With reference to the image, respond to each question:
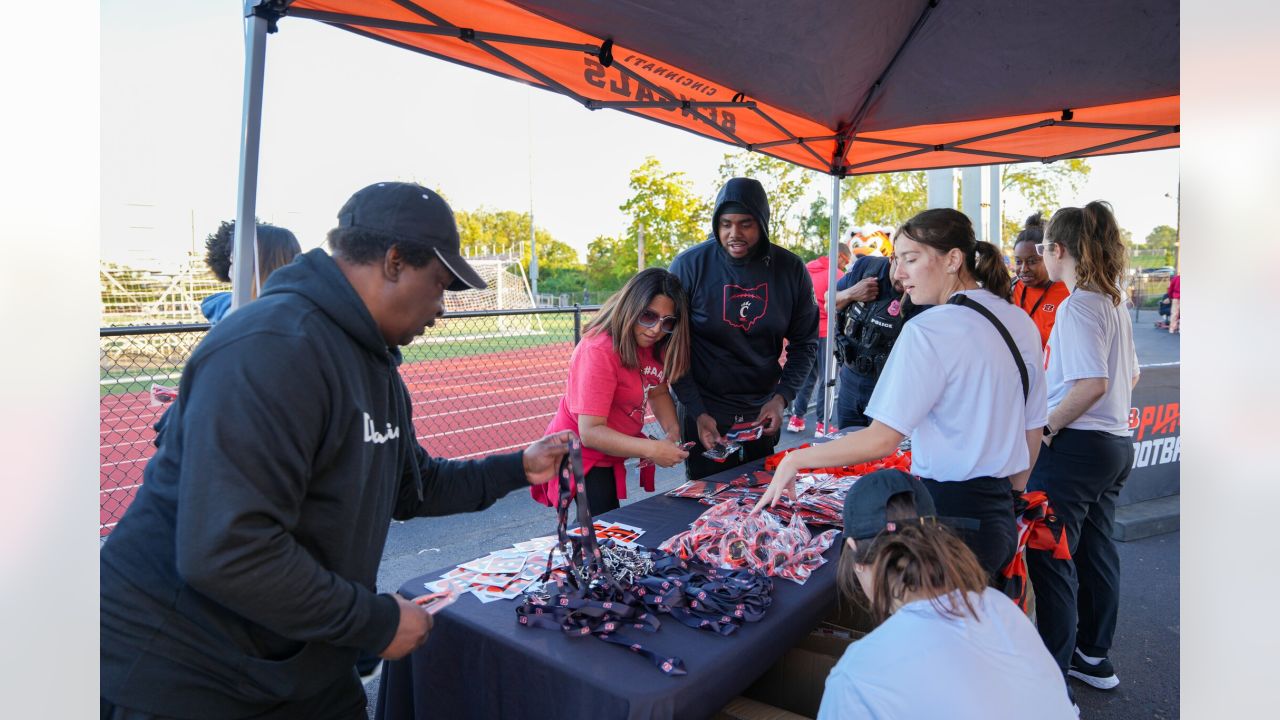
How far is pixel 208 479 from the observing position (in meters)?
1.09

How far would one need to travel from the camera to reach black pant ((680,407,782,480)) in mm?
3543

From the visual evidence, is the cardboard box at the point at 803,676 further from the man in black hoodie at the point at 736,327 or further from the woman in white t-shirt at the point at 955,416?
the man in black hoodie at the point at 736,327

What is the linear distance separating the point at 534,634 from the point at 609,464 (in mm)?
1260

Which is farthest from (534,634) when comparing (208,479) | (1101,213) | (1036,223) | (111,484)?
(111,484)

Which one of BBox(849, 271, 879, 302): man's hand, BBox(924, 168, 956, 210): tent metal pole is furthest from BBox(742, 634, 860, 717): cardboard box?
BBox(924, 168, 956, 210): tent metal pole

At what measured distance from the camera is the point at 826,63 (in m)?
3.77

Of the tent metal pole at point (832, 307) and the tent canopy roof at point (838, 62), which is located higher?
the tent canopy roof at point (838, 62)

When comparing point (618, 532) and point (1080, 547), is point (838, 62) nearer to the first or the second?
point (1080, 547)

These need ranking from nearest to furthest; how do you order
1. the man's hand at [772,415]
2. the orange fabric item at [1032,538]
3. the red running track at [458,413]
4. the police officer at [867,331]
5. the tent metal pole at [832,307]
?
1. the orange fabric item at [1032,538]
2. the man's hand at [772,415]
3. the police officer at [867,331]
4. the tent metal pole at [832,307]
5. the red running track at [458,413]

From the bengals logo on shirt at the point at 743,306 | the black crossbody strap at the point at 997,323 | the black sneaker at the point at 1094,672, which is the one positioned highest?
the bengals logo on shirt at the point at 743,306

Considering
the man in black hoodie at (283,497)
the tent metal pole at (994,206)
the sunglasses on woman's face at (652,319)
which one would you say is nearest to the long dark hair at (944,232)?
the sunglasses on woman's face at (652,319)

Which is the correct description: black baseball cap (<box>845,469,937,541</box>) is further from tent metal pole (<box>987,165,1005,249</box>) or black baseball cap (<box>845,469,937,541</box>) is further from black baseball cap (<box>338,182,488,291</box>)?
tent metal pole (<box>987,165,1005,249</box>)

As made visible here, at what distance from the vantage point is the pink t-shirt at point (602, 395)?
272cm

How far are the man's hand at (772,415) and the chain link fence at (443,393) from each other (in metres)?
2.94
